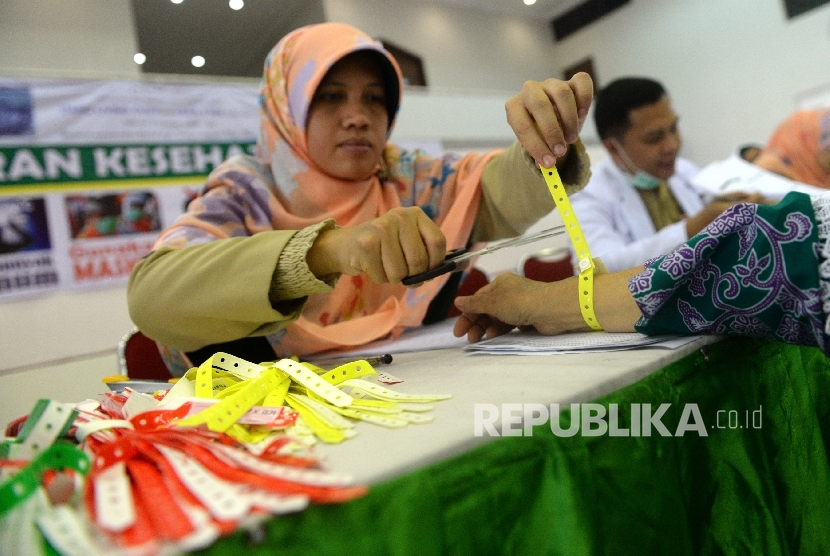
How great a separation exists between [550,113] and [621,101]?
1.26m

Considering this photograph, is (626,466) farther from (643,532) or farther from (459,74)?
(459,74)

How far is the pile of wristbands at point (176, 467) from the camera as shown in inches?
8.7

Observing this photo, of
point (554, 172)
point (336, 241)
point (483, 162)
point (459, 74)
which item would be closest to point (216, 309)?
point (336, 241)

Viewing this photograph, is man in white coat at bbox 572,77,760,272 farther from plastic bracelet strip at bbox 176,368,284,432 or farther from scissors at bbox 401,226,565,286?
plastic bracelet strip at bbox 176,368,284,432

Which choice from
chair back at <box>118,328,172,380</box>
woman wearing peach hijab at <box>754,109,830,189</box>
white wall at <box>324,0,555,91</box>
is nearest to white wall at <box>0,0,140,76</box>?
white wall at <box>324,0,555,91</box>

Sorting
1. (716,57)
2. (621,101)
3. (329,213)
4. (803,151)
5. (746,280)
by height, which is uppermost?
(716,57)

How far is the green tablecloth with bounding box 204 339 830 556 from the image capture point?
0.86ft

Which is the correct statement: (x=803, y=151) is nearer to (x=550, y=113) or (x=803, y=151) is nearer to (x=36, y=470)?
(x=550, y=113)

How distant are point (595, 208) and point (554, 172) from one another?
3.32ft

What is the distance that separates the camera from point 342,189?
0.99 metres

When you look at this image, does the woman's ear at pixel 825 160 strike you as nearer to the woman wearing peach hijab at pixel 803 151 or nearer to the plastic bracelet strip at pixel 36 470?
the woman wearing peach hijab at pixel 803 151

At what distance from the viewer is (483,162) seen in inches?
41.2

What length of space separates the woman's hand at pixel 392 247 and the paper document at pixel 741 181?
1.13m

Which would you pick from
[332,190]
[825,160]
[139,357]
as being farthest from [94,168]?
[825,160]
